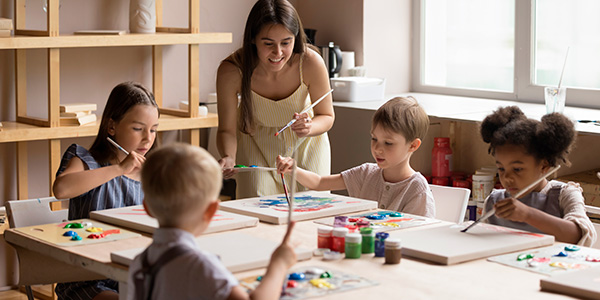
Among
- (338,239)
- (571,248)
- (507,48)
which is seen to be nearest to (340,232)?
(338,239)

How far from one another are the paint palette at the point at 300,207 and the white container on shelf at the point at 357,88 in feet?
5.30

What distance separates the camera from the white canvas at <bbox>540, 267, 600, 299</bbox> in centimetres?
161

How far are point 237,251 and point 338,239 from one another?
0.84 feet

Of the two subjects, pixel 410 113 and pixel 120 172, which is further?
pixel 410 113

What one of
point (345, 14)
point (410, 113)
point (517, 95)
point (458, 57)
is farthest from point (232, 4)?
point (410, 113)

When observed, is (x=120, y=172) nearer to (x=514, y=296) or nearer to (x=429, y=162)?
(x=514, y=296)

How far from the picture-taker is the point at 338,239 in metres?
2.00

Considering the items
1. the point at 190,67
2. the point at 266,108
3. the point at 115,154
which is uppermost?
the point at 190,67

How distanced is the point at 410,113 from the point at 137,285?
1448 mm

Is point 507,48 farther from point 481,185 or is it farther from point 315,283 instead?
point 315,283

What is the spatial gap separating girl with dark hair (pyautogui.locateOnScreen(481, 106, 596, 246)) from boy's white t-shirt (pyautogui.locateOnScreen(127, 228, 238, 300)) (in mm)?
1087

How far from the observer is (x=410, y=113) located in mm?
2734

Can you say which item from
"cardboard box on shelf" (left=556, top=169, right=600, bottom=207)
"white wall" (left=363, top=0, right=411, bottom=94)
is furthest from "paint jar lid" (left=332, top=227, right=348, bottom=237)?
"white wall" (left=363, top=0, right=411, bottom=94)

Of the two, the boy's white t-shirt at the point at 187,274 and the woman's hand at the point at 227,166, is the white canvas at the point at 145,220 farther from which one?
the boy's white t-shirt at the point at 187,274
